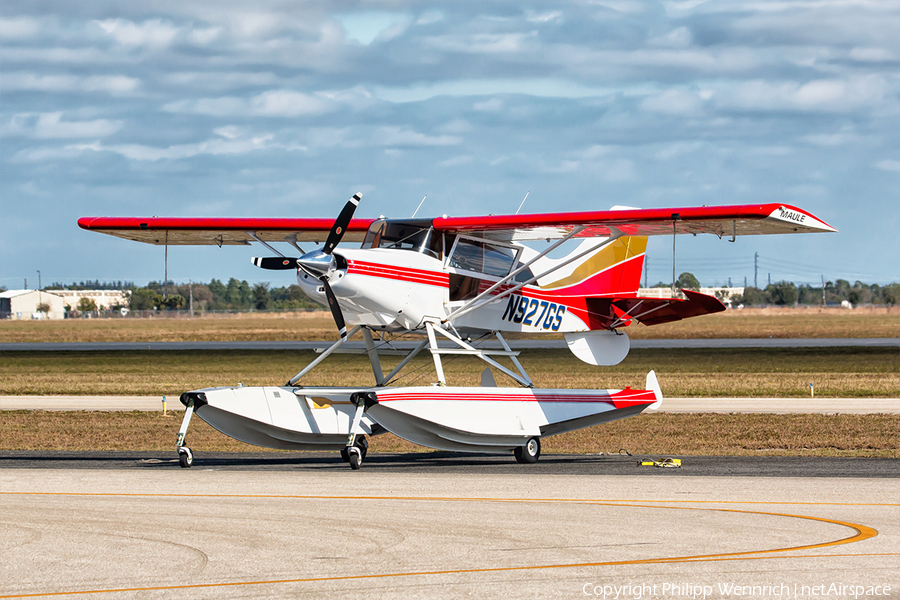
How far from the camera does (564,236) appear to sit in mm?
17844

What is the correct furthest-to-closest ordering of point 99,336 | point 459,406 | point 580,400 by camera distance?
point 99,336
point 580,400
point 459,406

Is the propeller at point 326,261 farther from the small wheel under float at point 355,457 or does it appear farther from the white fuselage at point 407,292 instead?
the small wheel under float at point 355,457

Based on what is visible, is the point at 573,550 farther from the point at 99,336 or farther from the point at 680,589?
the point at 99,336

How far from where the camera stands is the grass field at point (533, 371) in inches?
1254

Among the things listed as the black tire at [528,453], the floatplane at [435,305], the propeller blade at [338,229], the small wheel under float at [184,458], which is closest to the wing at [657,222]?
the floatplane at [435,305]

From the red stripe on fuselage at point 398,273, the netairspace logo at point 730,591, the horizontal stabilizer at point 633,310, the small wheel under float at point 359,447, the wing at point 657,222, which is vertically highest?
the wing at point 657,222

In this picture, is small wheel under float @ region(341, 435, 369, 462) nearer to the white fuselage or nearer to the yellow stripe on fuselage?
the white fuselage

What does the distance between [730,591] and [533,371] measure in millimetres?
31091

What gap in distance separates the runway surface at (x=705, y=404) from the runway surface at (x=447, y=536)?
37.8 feet

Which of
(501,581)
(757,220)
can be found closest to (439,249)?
(757,220)

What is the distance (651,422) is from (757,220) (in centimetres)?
805

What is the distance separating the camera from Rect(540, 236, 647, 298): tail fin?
1991 centimetres

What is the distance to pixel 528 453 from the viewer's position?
15984 millimetres

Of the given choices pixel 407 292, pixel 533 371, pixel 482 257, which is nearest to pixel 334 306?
pixel 407 292
